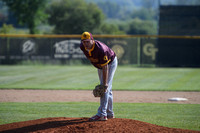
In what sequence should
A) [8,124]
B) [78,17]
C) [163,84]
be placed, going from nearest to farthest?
[8,124] → [163,84] → [78,17]

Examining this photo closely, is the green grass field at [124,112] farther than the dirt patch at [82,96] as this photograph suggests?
No

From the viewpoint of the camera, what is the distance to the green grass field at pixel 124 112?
6.41 metres

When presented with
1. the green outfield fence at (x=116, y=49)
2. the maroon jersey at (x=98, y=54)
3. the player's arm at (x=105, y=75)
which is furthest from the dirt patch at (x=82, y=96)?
the green outfield fence at (x=116, y=49)

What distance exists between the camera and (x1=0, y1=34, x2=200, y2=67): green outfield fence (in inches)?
839

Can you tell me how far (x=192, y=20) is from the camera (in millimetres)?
22219

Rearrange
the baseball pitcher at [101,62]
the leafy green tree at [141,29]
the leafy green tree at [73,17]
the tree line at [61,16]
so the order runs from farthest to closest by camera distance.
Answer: the leafy green tree at [141,29]
the leafy green tree at [73,17]
the tree line at [61,16]
the baseball pitcher at [101,62]

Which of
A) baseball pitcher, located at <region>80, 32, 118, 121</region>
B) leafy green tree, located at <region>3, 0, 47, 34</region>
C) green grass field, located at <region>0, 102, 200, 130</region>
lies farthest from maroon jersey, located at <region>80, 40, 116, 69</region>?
leafy green tree, located at <region>3, 0, 47, 34</region>

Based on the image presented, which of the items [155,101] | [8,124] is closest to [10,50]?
[155,101]

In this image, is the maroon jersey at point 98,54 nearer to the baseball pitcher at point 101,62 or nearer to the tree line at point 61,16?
→ the baseball pitcher at point 101,62

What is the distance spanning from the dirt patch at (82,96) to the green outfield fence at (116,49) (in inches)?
Answer: 421

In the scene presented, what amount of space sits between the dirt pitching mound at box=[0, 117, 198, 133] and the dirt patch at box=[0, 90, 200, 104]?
356 centimetres

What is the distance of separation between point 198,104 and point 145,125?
12.0 feet

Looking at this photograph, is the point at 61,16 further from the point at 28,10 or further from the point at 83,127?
the point at 83,127

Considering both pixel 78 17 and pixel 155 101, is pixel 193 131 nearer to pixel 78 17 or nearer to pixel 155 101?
pixel 155 101
